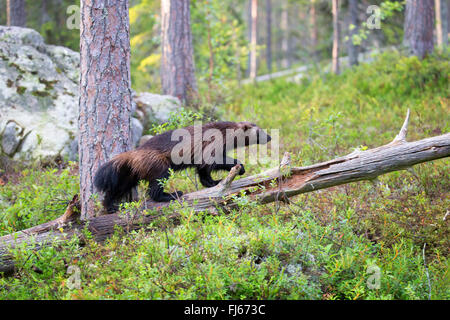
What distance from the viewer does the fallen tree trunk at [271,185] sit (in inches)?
169

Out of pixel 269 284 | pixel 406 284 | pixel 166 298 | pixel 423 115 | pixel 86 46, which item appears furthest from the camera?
pixel 423 115

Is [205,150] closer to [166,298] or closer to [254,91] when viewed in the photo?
[166,298]

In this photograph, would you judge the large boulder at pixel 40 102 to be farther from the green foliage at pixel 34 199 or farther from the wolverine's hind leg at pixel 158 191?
the wolverine's hind leg at pixel 158 191

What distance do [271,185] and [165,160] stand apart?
1.53 meters

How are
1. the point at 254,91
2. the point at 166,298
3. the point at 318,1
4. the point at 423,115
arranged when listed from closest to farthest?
the point at 166,298
the point at 423,115
the point at 254,91
the point at 318,1

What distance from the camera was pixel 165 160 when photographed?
5352mm

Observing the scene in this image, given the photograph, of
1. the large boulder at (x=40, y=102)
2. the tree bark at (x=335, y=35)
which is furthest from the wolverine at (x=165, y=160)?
the tree bark at (x=335, y=35)

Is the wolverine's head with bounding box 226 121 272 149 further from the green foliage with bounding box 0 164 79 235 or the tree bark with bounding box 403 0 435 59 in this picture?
the tree bark with bounding box 403 0 435 59

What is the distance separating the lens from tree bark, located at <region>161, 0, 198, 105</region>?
10.3 metres

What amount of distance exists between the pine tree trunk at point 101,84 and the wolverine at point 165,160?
11.1 inches

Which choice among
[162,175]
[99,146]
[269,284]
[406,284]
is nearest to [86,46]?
[99,146]

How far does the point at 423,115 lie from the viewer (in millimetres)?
8516

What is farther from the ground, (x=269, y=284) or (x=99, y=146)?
(x=99, y=146)

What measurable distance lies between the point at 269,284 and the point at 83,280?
179 cm
